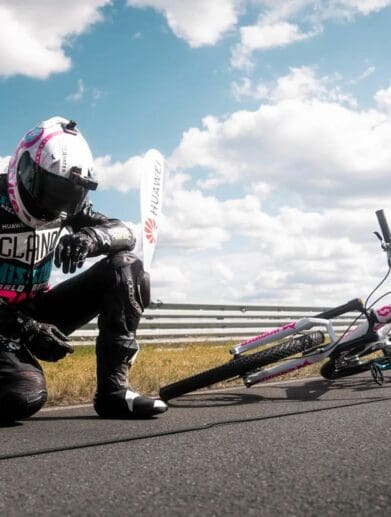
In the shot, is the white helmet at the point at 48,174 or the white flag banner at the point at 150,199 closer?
the white helmet at the point at 48,174

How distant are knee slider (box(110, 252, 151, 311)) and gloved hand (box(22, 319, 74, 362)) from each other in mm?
512

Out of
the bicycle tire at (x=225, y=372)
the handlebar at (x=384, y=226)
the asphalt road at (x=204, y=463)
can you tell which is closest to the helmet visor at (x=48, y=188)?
the asphalt road at (x=204, y=463)

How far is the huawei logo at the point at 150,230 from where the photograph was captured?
962 centimetres

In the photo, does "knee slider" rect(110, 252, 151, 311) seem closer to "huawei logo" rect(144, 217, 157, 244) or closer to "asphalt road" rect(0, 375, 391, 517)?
"asphalt road" rect(0, 375, 391, 517)

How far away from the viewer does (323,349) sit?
14.7 feet

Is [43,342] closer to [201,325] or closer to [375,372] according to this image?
[375,372]

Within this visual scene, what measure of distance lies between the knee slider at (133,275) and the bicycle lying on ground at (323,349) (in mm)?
836

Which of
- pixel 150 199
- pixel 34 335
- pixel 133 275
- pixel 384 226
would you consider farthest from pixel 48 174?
pixel 150 199

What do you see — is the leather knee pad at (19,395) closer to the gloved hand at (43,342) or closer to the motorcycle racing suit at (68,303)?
the motorcycle racing suit at (68,303)

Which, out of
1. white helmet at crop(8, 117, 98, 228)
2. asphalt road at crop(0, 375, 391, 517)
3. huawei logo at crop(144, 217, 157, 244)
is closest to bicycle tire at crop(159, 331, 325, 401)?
asphalt road at crop(0, 375, 391, 517)

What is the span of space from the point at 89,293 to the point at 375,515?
253 centimetres

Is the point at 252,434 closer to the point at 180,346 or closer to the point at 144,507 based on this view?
the point at 144,507

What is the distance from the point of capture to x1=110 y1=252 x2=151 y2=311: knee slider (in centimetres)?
361

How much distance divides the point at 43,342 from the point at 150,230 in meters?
6.44
